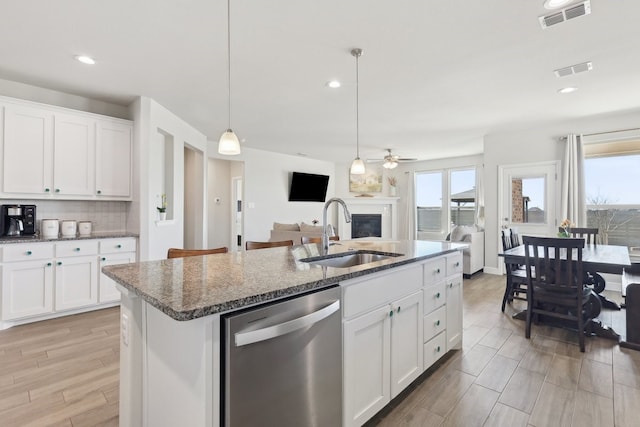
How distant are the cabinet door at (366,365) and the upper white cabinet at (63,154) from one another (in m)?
3.59

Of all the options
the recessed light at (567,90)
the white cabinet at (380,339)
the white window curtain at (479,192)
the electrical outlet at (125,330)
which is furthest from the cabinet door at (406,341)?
the white window curtain at (479,192)

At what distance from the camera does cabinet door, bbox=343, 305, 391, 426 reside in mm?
1525

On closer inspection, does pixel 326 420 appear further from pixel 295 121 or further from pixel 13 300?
pixel 295 121

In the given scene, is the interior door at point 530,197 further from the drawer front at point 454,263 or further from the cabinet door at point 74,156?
the cabinet door at point 74,156

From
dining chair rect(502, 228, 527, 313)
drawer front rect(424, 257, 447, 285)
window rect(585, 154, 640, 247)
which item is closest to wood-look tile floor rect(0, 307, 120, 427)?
Result: drawer front rect(424, 257, 447, 285)

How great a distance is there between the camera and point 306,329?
1.29 m

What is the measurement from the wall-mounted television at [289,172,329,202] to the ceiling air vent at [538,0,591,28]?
591 centimetres

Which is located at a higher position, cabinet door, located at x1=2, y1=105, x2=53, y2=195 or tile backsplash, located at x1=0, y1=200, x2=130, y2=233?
cabinet door, located at x1=2, y1=105, x2=53, y2=195

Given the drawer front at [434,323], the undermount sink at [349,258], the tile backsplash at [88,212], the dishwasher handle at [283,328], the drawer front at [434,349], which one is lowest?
the drawer front at [434,349]

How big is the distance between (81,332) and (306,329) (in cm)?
287

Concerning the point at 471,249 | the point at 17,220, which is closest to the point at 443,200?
the point at 471,249

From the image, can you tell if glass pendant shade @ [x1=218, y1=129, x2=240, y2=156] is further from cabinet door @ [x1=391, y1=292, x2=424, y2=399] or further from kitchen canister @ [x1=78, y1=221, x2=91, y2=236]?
kitchen canister @ [x1=78, y1=221, x2=91, y2=236]

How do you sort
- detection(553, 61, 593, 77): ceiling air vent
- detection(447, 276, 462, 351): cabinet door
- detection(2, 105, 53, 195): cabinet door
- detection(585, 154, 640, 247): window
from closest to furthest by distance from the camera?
detection(447, 276, 462, 351): cabinet door < detection(553, 61, 593, 77): ceiling air vent < detection(2, 105, 53, 195): cabinet door < detection(585, 154, 640, 247): window

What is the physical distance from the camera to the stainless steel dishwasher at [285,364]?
106 centimetres
